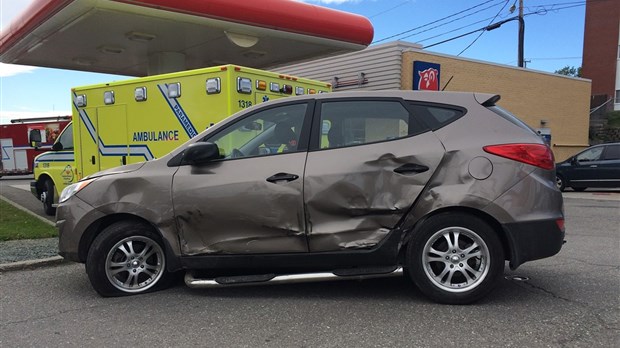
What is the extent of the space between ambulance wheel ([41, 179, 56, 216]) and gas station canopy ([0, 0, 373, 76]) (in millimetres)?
2733

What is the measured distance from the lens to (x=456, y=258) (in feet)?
13.1

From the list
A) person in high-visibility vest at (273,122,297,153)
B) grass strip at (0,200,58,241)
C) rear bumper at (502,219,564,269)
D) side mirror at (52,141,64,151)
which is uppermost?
person in high-visibility vest at (273,122,297,153)

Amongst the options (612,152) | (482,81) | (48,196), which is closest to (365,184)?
(48,196)

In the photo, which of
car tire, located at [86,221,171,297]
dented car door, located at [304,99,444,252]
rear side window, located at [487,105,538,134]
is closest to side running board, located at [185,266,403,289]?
dented car door, located at [304,99,444,252]

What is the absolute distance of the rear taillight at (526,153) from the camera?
3955 mm

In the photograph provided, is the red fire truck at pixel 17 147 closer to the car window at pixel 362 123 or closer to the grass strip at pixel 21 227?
the grass strip at pixel 21 227

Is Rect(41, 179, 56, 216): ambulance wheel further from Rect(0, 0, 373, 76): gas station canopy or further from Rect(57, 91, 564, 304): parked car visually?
Rect(57, 91, 564, 304): parked car

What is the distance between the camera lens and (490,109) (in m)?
4.23

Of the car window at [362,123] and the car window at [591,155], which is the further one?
the car window at [591,155]

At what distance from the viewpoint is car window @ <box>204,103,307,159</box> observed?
432cm

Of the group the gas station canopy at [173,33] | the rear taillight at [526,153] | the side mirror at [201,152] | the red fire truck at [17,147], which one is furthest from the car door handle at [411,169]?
the red fire truck at [17,147]

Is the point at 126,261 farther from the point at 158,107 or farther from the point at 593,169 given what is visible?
the point at 593,169

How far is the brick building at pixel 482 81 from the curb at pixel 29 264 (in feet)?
27.8

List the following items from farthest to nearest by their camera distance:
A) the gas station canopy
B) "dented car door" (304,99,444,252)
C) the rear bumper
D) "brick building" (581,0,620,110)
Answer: "brick building" (581,0,620,110) → the gas station canopy → "dented car door" (304,99,444,252) → the rear bumper
